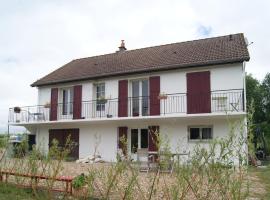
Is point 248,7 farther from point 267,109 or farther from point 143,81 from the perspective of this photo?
point 267,109

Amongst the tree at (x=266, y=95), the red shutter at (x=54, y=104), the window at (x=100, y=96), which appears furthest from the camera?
the tree at (x=266, y=95)

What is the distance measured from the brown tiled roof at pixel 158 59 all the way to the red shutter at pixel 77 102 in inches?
25.4

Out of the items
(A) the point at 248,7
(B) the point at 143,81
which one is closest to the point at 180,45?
(B) the point at 143,81

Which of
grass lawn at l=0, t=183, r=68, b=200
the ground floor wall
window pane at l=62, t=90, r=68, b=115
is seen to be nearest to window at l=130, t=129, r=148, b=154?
the ground floor wall

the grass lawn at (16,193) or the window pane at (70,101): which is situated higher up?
the window pane at (70,101)

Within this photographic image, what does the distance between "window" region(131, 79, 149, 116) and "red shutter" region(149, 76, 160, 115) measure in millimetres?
378

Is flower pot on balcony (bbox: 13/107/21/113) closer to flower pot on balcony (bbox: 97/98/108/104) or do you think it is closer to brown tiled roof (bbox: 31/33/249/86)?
brown tiled roof (bbox: 31/33/249/86)

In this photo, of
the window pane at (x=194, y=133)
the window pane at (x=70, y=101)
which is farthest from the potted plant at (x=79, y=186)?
the window pane at (x=70, y=101)

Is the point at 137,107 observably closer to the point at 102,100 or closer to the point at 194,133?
the point at 102,100

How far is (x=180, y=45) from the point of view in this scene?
19.2 meters

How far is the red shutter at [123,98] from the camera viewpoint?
54.4 ft

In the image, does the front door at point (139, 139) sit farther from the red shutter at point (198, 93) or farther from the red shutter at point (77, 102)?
the red shutter at point (77, 102)

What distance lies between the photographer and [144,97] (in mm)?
16500

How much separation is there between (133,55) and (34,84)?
680cm
